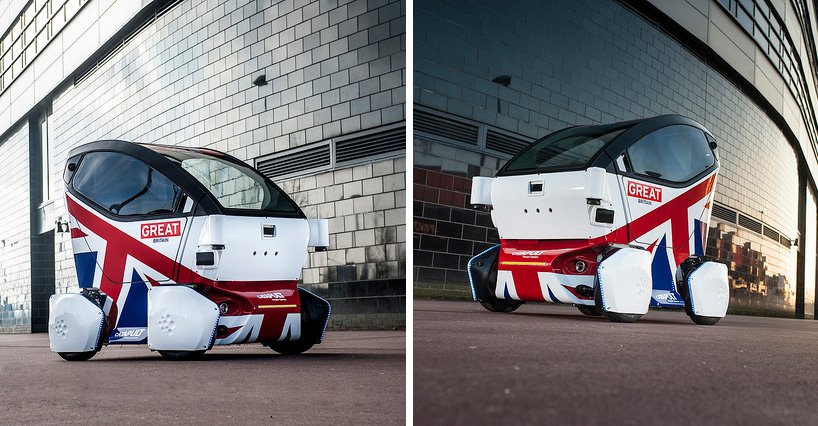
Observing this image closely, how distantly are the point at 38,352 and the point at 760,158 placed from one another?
95.6 inches

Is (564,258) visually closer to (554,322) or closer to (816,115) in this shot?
(554,322)

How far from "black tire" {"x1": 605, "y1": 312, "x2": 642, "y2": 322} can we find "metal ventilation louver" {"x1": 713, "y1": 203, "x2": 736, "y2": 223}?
391mm

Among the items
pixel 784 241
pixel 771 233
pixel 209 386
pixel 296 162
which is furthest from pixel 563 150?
pixel 296 162

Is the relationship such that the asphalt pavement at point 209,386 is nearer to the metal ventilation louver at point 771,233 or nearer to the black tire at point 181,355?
the black tire at point 181,355

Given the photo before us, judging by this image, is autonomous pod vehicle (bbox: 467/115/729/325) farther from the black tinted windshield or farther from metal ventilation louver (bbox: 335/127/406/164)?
metal ventilation louver (bbox: 335/127/406/164)

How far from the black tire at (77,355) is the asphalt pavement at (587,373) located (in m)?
1.78

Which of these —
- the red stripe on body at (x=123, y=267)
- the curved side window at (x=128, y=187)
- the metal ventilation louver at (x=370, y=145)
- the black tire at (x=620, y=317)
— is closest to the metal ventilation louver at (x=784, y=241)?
the black tire at (x=620, y=317)

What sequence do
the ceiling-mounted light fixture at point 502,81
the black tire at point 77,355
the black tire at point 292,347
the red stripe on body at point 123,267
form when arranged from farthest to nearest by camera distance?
the black tire at point 292,347
the red stripe on body at point 123,267
the black tire at point 77,355
the ceiling-mounted light fixture at point 502,81

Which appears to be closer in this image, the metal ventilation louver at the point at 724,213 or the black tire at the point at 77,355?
the metal ventilation louver at the point at 724,213

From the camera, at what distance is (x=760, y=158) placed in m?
2.15

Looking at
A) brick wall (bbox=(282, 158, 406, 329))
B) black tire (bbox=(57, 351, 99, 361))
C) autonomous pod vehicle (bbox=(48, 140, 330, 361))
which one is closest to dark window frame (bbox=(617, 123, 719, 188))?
brick wall (bbox=(282, 158, 406, 329))

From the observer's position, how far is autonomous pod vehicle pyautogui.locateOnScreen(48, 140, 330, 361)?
2.76 m

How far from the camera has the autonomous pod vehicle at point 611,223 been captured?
1542 mm

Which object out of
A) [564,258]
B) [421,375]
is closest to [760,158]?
[564,258]
